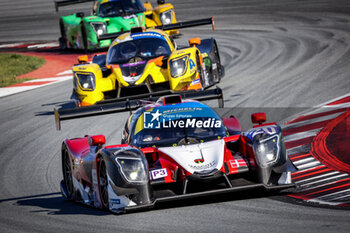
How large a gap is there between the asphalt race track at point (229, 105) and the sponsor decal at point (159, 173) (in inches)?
14.8

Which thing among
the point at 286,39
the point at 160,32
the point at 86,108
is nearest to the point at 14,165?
the point at 86,108

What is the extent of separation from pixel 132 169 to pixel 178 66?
7566 mm

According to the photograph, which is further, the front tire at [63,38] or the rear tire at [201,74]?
the front tire at [63,38]

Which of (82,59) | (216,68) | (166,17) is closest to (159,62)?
(82,59)

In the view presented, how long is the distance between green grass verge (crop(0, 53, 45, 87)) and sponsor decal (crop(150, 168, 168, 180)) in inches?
558

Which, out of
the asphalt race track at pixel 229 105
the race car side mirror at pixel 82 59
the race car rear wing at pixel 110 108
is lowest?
the asphalt race track at pixel 229 105

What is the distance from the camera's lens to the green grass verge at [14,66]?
22.6 meters

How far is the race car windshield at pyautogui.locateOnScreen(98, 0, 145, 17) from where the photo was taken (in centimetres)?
2486

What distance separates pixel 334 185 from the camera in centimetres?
879

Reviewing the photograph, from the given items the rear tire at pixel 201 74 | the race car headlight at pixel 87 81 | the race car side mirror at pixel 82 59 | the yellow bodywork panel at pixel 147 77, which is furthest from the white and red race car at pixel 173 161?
the race car side mirror at pixel 82 59

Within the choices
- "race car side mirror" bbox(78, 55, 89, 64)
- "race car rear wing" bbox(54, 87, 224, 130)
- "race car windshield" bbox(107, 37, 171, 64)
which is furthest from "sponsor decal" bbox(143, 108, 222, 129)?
"race car side mirror" bbox(78, 55, 89, 64)

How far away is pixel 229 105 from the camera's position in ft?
50.8

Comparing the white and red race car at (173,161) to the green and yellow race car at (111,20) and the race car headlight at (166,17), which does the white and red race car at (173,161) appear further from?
the race car headlight at (166,17)

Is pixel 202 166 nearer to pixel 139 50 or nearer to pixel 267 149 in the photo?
pixel 267 149
